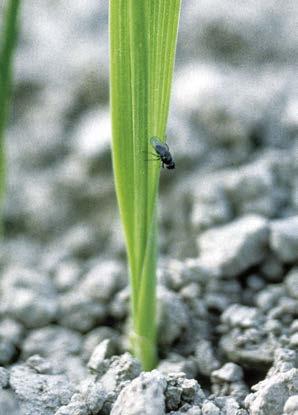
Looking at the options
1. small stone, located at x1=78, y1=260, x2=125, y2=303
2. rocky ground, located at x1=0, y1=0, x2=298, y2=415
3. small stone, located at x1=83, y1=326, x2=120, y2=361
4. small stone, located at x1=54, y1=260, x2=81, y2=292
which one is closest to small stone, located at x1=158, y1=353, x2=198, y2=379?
rocky ground, located at x1=0, y1=0, x2=298, y2=415

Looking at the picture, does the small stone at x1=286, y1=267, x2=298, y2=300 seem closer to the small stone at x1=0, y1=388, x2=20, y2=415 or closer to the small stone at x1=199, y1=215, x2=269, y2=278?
the small stone at x1=199, y1=215, x2=269, y2=278

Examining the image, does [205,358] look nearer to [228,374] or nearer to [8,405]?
[228,374]

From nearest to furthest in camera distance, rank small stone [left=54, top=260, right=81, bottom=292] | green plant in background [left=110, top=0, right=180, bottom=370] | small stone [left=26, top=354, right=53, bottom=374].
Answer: green plant in background [left=110, top=0, right=180, bottom=370], small stone [left=26, top=354, right=53, bottom=374], small stone [left=54, top=260, right=81, bottom=292]

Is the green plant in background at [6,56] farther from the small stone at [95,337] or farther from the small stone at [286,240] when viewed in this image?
the small stone at [286,240]

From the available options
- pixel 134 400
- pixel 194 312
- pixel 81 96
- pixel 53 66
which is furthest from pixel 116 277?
pixel 53 66

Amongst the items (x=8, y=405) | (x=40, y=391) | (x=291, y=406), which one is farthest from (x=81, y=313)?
(x=291, y=406)

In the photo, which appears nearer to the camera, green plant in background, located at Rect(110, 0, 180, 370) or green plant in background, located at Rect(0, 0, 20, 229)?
green plant in background, located at Rect(110, 0, 180, 370)

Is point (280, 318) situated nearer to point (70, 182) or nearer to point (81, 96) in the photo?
point (70, 182)
